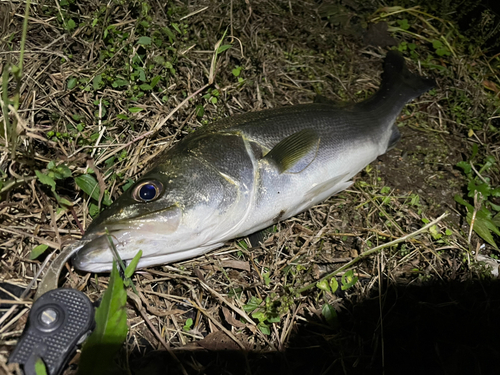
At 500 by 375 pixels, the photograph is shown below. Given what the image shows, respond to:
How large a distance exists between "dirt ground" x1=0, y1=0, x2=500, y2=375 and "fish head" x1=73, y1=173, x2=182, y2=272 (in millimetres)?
399

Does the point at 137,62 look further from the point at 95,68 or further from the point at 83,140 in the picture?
the point at 83,140

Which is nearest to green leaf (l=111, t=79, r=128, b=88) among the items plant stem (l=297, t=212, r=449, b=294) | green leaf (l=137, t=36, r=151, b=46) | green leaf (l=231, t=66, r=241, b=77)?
green leaf (l=137, t=36, r=151, b=46)

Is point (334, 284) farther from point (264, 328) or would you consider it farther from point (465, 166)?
point (465, 166)

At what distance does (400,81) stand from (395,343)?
101 inches

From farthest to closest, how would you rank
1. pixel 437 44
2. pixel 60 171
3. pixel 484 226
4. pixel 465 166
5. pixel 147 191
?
pixel 437 44, pixel 465 166, pixel 484 226, pixel 60 171, pixel 147 191

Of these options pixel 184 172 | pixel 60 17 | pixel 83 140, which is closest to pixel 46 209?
pixel 83 140

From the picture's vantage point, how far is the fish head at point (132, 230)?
2.07 m

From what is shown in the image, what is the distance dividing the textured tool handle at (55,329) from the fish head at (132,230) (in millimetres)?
214

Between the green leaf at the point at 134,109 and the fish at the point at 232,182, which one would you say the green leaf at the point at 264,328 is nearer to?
the fish at the point at 232,182

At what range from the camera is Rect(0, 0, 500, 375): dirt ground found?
245 centimetres

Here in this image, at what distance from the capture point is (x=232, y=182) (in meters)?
2.35

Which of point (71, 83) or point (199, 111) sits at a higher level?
point (71, 83)

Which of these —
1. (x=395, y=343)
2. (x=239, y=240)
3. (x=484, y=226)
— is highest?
(x=239, y=240)

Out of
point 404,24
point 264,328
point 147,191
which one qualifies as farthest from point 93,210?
point 404,24
